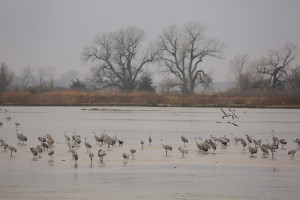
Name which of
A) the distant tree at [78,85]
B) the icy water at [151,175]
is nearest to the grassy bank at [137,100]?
the distant tree at [78,85]

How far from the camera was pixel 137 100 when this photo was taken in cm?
6012

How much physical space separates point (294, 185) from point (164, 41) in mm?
69488

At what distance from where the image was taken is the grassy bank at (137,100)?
185ft

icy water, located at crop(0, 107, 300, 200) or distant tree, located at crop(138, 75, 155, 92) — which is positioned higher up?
distant tree, located at crop(138, 75, 155, 92)

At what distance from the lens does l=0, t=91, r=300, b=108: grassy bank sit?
5641 centimetres

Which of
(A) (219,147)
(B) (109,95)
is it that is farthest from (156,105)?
(A) (219,147)

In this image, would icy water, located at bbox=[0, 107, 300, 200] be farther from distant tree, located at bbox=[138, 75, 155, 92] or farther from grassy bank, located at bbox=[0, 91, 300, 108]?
distant tree, located at bbox=[138, 75, 155, 92]

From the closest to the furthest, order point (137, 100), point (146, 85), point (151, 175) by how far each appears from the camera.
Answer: point (151, 175)
point (137, 100)
point (146, 85)

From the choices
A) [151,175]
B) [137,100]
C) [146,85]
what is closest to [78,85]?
[146,85]

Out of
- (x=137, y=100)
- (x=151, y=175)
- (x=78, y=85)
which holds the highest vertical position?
(x=78, y=85)

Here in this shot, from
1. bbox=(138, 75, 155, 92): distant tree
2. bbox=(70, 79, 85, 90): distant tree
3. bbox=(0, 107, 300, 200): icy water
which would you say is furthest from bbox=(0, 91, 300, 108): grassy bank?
bbox=(0, 107, 300, 200): icy water

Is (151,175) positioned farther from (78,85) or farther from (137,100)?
(78,85)

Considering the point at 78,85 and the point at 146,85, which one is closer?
the point at 146,85

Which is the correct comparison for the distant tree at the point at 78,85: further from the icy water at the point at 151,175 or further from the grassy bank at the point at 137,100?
the icy water at the point at 151,175
